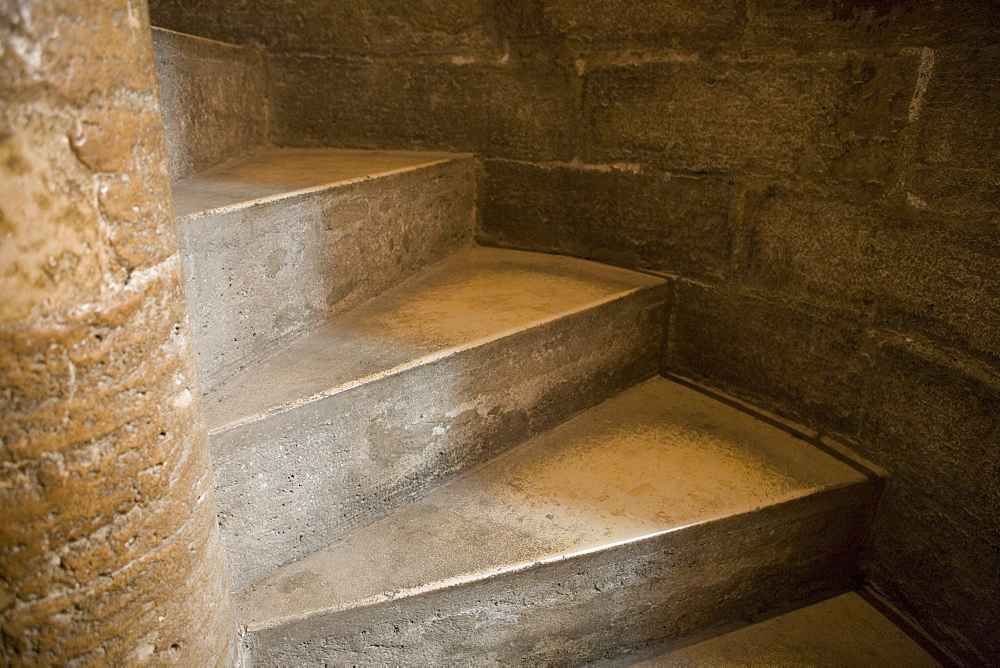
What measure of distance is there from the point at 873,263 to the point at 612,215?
89 cm

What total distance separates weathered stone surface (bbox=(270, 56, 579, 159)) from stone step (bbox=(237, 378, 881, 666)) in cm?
110

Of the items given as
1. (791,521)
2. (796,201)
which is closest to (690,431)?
(791,521)

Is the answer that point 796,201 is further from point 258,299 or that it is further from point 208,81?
point 208,81

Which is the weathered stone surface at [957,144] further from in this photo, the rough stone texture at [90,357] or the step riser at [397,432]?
the rough stone texture at [90,357]

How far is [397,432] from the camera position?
1.83 m

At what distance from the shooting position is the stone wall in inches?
68.8

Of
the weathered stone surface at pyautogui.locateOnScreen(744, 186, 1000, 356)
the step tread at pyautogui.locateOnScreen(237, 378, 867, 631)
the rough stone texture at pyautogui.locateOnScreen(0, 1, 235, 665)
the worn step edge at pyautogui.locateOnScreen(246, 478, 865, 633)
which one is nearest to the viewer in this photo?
the rough stone texture at pyautogui.locateOnScreen(0, 1, 235, 665)

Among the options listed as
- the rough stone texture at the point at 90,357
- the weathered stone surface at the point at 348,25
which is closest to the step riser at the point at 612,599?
the rough stone texture at the point at 90,357

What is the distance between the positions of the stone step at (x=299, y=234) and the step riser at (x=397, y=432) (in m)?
0.27

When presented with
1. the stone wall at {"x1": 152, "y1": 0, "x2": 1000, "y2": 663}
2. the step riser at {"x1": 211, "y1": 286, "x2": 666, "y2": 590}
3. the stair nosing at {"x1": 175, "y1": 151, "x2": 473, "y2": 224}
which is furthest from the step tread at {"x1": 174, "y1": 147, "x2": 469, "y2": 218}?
the step riser at {"x1": 211, "y1": 286, "x2": 666, "y2": 590}

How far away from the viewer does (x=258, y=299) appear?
183cm

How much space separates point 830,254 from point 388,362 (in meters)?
1.28

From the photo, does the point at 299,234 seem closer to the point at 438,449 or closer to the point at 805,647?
the point at 438,449

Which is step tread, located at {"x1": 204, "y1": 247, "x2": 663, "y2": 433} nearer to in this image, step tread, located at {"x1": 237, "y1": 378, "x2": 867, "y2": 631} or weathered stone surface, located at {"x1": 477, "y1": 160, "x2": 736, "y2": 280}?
Answer: weathered stone surface, located at {"x1": 477, "y1": 160, "x2": 736, "y2": 280}
